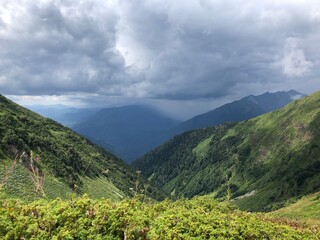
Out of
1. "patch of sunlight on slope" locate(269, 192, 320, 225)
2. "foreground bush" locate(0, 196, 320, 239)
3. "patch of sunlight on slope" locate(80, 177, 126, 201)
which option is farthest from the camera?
"patch of sunlight on slope" locate(80, 177, 126, 201)

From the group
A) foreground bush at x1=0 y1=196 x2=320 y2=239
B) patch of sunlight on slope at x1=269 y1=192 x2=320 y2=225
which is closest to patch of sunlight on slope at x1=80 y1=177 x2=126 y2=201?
patch of sunlight on slope at x1=269 y1=192 x2=320 y2=225

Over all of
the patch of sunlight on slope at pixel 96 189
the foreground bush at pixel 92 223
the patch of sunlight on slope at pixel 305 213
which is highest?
the foreground bush at pixel 92 223

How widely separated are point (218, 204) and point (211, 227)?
14030 mm

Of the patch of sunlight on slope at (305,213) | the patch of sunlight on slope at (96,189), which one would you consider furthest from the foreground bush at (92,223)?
the patch of sunlight on slope at (96,189)

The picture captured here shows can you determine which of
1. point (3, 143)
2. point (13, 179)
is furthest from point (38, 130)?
point (13, 179)

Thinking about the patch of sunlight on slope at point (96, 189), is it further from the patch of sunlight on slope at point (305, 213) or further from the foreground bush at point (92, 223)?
the foreground bush at point (92, 223)

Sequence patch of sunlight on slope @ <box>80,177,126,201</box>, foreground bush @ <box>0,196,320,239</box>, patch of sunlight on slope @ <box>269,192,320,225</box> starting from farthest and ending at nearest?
patch of sunlight on slope @ <box>80,177,126,201</box> < patch of sunlight on slope @ <box>269,192,320,225</box> < foreground bush @ <box>0,196,320,239</box>

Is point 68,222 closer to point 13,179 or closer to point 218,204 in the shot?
point 218,204

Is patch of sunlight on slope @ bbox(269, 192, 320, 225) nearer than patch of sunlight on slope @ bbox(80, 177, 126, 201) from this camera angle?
Yes

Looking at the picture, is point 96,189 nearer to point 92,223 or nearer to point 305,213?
point 305,213

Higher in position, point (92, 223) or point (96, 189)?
point (92, 223)

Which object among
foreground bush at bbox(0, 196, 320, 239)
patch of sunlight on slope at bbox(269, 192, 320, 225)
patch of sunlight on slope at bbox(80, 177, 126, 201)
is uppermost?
foreground bush at bbox(0, 196, 320, 239)

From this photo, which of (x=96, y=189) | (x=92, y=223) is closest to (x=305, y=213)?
(x=96, y=189)

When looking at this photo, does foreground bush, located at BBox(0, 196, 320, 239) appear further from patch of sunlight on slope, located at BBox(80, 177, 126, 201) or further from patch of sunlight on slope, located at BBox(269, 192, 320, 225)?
patch of sunlight on slope, located at BBox(80, 177, 126, 201)
